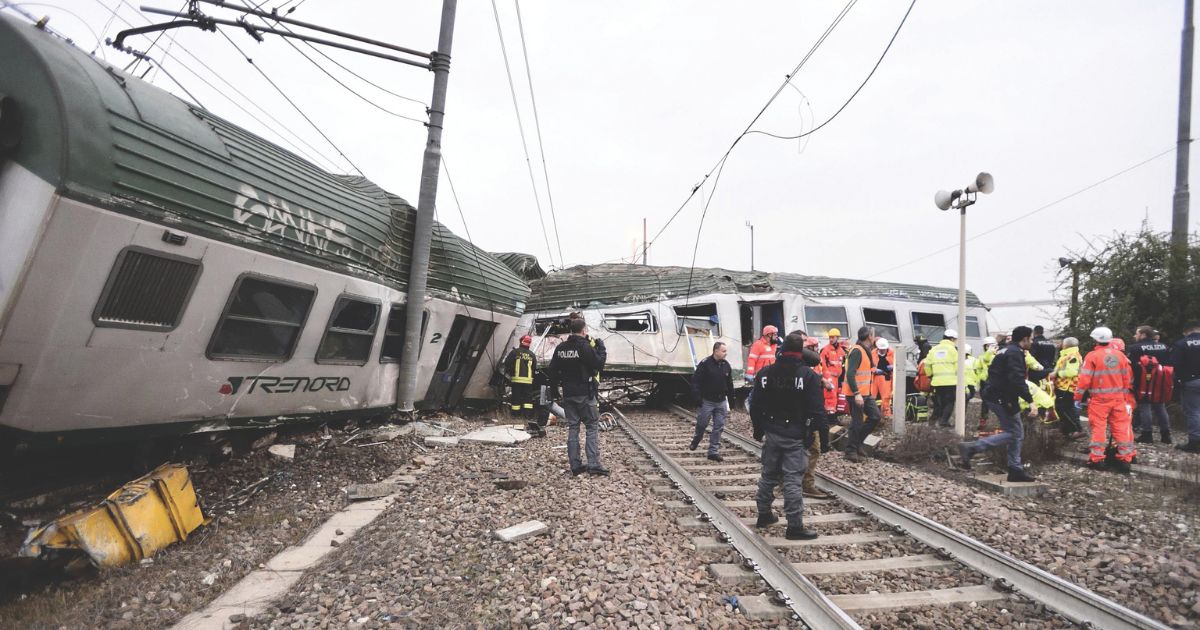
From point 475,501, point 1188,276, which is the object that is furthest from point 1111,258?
point 475,501

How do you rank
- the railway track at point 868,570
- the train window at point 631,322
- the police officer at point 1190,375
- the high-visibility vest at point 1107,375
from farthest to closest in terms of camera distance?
the train window at point 631,322
the police officer at point 1190,375
the high-visibility vest at point 1107,375
the railway track at point 868,570

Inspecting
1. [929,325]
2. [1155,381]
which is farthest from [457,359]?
[929,325]

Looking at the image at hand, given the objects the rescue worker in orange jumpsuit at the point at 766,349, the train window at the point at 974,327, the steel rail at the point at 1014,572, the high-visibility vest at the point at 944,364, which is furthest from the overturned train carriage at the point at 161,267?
the train window at the point at 974,327

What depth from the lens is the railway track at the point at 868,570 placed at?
3244 mm

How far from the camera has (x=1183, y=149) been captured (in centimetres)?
1122

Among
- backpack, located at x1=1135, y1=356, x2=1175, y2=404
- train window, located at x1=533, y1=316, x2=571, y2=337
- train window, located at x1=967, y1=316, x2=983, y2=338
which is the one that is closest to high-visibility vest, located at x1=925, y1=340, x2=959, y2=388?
backpack, located at x1=1135, y1=356, x2=1175, y2=404

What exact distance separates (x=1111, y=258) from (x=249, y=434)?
16338 mm

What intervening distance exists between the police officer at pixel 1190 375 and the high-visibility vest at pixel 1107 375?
4.59 ft

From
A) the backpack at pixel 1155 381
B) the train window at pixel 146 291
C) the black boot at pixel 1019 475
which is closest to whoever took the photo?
the train window at pixel 146 291

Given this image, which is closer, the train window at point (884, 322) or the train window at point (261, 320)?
the train window at point (261, 320)

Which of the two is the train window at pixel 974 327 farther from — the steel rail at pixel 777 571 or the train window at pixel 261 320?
the train window at pixel 261 320

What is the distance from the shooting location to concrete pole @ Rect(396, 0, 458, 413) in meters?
8.03

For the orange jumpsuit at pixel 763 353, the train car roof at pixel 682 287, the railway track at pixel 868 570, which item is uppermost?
the train car roof at pixel 682 287

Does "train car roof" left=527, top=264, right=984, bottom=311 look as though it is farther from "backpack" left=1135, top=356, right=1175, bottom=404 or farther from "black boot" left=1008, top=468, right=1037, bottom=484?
"black boot" left=1008, top=468, right=1037, bottom=484
